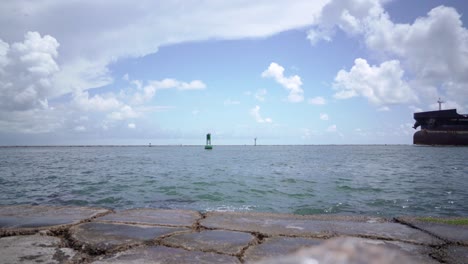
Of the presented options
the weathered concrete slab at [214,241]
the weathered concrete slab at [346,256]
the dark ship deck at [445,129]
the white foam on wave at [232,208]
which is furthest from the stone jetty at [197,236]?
the dark ship deck at [445,129]

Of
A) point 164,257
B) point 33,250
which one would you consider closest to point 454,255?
point 164,257

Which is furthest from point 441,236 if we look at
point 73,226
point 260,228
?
point 73,226

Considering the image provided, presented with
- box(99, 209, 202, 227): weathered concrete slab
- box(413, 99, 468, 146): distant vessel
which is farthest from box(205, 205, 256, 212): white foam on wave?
box(413, 99, 468, 146): distant vessel

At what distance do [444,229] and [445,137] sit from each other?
257 feet

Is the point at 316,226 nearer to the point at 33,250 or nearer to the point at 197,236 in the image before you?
the point at 197,236

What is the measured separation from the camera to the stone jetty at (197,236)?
276cm

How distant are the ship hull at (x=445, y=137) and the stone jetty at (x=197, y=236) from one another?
252 feet

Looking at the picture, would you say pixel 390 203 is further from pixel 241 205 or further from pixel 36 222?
pixel 36 222

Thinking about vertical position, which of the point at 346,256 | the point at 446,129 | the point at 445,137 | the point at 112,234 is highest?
the point at 446,129

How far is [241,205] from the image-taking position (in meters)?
9.37

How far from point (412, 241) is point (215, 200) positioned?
7.44 meters

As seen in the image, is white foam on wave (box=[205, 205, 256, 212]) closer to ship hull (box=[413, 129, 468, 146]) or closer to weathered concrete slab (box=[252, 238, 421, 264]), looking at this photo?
weathered concrete slab (box=[252, 238, 421, 264])

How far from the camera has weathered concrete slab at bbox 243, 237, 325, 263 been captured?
9.28 feet

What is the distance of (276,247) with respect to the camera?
3.09 metres
